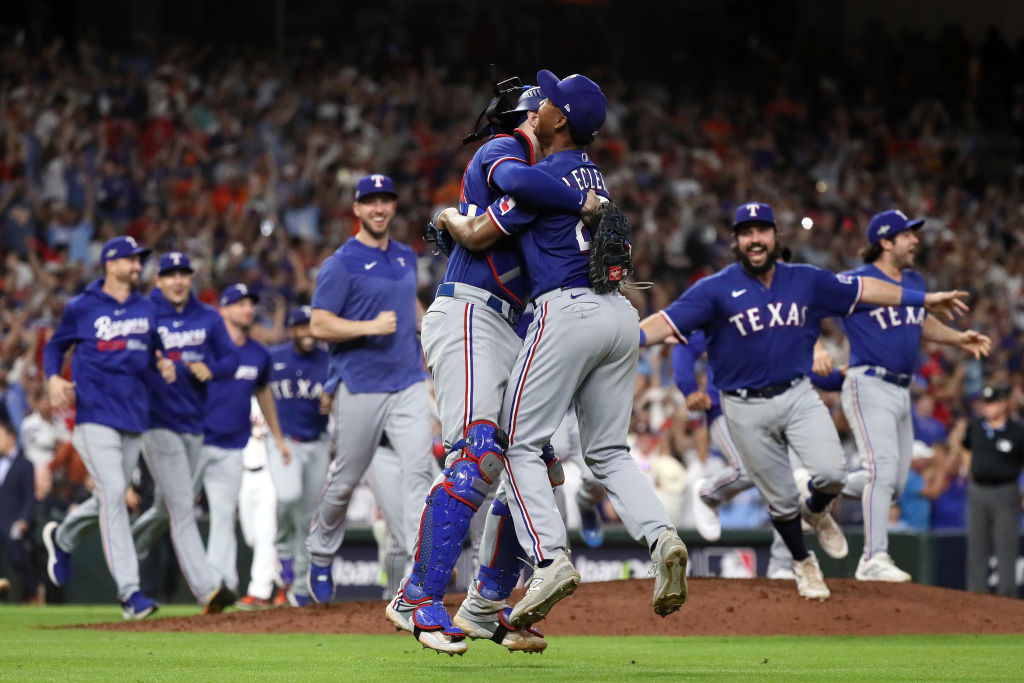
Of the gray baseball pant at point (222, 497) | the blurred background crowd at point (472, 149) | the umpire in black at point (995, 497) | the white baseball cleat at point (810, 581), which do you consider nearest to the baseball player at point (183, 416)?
the gray baseball pant at point (222, 497)

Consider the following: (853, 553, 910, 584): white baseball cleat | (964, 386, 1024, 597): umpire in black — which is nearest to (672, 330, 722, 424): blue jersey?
(853, 553, 910, 584): white baseball cleat

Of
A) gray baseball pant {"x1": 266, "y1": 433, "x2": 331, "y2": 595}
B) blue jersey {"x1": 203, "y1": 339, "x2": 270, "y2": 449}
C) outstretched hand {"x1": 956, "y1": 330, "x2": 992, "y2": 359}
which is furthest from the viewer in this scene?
gray baseball pant {"x1": 266, "y1": 433, "x2": 331, "y2": 595}

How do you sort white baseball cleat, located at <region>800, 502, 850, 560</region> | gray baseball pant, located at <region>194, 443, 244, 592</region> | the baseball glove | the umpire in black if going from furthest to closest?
the umpire in black → gray baseball pant, located at <region>194, 443, 244, 592</region> → white baseball cleat, located at <region>800, 502, 850, 560</region> → the baseball glove

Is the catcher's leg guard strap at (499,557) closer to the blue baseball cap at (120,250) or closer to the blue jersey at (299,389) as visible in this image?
the blue baseball cap at (120,250)

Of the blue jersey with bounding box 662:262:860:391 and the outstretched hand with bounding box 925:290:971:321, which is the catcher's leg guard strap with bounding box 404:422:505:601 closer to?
the blue jersey with bounding box 662:262:860:391

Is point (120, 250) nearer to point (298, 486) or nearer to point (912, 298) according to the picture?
point (298, 486)

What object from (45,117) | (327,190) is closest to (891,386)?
(327,190)
